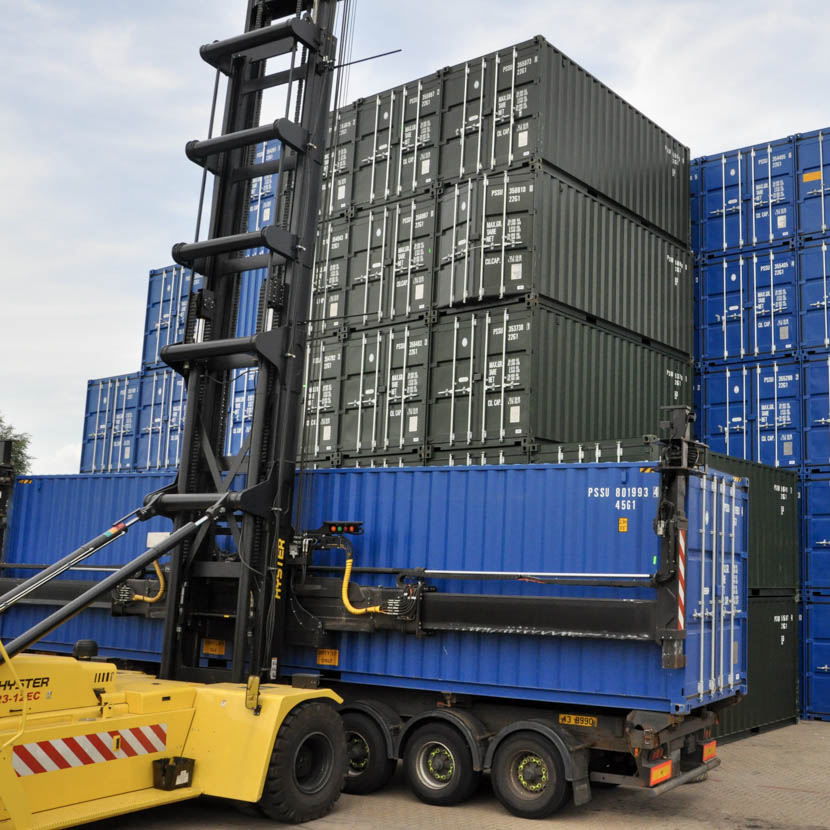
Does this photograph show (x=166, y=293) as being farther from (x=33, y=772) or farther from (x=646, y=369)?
(x=33, y=772)

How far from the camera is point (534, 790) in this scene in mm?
8781

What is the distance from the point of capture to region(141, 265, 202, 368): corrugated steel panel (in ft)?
78.1

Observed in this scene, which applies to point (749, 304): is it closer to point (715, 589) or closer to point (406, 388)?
point (406, 388)

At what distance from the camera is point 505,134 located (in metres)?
14.5

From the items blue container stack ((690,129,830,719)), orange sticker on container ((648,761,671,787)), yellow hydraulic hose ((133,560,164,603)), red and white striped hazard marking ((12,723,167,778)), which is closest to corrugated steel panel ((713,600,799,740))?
blue container stack ((690,129,830,719))

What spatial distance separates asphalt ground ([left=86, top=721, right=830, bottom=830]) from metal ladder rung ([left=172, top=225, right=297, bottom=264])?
531 cm

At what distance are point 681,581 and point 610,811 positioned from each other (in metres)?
2.41

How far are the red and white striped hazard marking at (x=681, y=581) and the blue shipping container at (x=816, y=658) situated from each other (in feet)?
26.3

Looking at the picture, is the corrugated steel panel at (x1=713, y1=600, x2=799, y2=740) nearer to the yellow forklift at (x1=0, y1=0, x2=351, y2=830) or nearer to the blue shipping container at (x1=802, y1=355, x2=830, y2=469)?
the blue shipping container at (x1=802, y1=355, x2=830, y2=469)

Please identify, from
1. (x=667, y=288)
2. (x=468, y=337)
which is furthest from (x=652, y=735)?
(x=667, y=288)

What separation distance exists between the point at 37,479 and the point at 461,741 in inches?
264

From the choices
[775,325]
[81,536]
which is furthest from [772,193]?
[81,536]

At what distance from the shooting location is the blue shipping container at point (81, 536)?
37.3 feet

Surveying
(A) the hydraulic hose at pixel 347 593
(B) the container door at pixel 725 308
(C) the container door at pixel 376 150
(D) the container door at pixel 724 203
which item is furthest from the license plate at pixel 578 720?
(D) the container door at pixel 724 203
